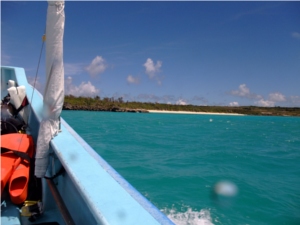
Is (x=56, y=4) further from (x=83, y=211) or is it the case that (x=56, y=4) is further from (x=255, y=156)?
(x=255, y=156)

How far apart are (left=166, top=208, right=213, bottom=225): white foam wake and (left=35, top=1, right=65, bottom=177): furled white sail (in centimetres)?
310

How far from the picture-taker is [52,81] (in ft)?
6.82

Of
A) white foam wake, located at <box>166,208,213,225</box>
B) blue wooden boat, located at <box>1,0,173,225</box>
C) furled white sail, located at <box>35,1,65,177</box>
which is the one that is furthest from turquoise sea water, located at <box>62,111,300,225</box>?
furled white sail, located at <box>35,1,65,177</box>

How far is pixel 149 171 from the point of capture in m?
7.68

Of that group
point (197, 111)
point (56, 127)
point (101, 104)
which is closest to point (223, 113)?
point (197, 111)

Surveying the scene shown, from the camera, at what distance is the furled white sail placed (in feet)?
6.39

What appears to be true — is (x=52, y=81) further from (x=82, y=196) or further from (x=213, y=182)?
(x=213, y=182)

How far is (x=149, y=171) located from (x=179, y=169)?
1.07 meters

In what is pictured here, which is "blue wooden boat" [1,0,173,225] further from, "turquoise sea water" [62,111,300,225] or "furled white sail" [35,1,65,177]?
"turquoise sea water" [62,111,300,225]

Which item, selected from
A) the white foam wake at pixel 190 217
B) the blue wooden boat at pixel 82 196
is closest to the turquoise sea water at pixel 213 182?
the white foam wake at pixel 190 217

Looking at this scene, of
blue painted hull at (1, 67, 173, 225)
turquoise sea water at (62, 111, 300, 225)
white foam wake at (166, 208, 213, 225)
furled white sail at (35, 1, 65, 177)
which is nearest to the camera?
blue painted hull at (1, 67, 173, 225)

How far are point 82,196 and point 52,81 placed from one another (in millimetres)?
1130

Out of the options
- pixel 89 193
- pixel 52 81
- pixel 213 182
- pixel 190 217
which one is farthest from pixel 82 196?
pixel 213 182

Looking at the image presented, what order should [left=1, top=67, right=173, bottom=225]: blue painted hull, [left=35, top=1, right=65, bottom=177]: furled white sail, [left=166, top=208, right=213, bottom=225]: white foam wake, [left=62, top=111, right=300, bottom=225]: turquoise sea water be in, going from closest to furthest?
[left=1, top=67, right=173, bottom=225]: blue painted hull < [left=35, top=1, right=65, bottom=177]: furled white sail < [left=166, top=208, right=213, bottom=225]: white foam wake < [left=62, top=111, right=300, bottom=225]: turquoise sea water
